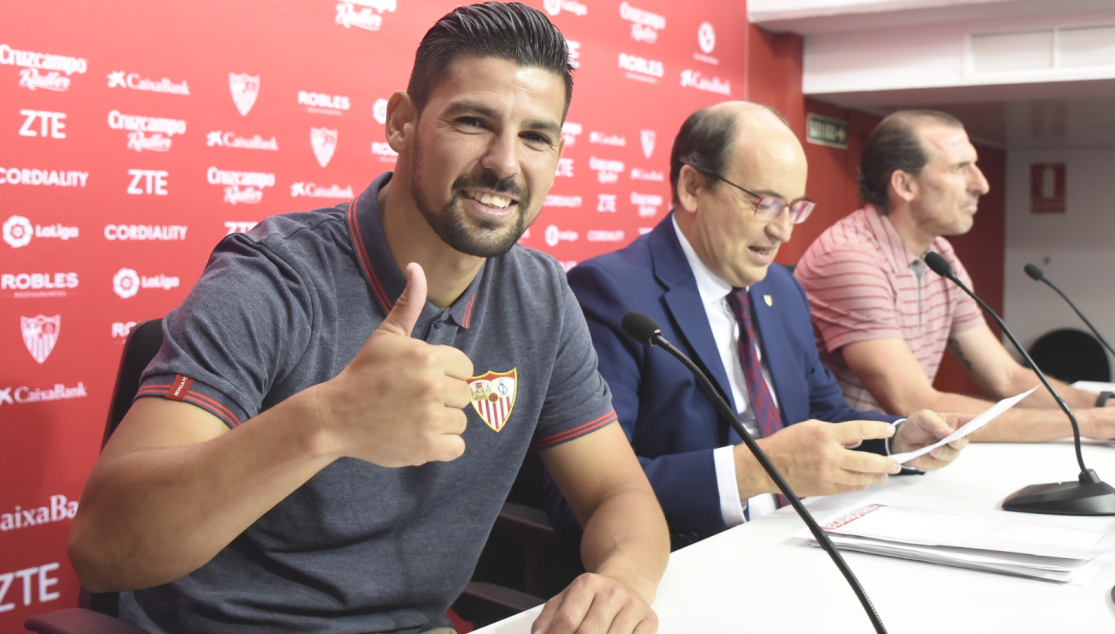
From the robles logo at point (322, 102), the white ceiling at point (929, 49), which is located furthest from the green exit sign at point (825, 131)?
the robles logo at point (322, 102)

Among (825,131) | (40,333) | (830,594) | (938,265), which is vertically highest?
(825,131)

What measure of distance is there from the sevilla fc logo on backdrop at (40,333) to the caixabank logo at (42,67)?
0.45 meters

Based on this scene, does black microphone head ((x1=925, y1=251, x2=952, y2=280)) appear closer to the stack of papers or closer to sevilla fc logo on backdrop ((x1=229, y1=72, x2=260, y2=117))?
the stack of papers

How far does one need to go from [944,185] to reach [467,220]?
6.40 feet

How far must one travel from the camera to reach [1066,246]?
19.3ft

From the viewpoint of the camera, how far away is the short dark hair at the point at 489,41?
117 centimetres

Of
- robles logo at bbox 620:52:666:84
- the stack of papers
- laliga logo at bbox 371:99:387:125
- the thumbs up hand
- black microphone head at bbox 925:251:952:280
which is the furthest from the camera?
robles logo at bbox 620:52:666:84

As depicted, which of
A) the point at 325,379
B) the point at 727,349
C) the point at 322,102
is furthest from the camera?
A: the point at 322,102

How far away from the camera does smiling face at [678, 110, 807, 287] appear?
1809 mm

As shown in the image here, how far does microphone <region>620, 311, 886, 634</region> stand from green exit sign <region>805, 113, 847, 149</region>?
3.51 m

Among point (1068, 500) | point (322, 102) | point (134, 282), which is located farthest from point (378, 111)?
point (1068, 500)

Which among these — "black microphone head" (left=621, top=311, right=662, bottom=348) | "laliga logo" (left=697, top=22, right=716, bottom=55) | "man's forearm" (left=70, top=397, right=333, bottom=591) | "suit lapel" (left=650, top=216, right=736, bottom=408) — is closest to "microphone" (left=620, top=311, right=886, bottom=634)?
"black microphone head" (left=621, top=311, right=662, bottom=348)

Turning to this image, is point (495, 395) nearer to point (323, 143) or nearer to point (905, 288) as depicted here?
point (323, 143)

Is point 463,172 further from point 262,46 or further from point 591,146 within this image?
point 591,146
